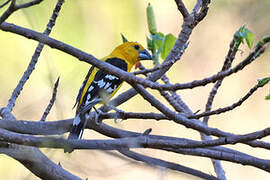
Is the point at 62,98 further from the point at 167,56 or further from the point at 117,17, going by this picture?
the point at 117,17

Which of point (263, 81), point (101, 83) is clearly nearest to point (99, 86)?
point (101, 83)

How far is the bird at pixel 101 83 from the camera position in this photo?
3.71m

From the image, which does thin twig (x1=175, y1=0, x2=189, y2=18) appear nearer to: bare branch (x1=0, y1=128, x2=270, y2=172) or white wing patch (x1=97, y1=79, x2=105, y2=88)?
bare branch (x1=0, y1=128, x2=270, y2=172)

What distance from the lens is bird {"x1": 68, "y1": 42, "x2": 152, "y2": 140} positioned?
12.2 ft

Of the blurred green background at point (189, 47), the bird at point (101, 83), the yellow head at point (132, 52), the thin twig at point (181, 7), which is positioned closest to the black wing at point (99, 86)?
the bird at point (101, 83)

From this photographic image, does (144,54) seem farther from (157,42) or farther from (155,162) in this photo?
(155,162)

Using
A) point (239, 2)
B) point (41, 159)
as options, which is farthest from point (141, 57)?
point (41, 159)

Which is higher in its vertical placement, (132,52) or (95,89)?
(132,52)

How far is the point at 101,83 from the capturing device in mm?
4602

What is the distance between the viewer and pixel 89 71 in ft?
16.4

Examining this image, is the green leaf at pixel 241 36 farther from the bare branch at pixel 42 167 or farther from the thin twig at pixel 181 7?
the bare branch at pixel 42 167

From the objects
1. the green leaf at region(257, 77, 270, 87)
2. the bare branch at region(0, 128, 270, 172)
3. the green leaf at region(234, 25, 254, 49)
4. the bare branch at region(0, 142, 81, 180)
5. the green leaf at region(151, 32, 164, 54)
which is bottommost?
the bare branch at region(0, 142, 81, 180)

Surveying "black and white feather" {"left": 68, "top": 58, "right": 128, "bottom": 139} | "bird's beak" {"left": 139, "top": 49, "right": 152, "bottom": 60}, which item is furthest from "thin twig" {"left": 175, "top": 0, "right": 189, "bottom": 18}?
"bird's beak" {"left": 139, "top": 49, "right": 152, "bottom": 60}

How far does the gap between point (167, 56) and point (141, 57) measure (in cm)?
267
